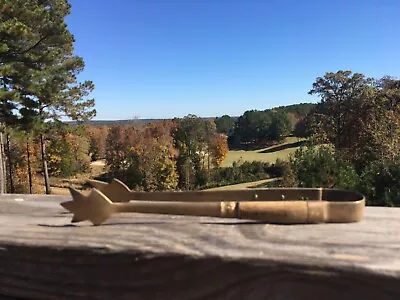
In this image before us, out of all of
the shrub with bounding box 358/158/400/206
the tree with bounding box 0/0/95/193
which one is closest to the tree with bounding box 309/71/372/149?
the tree with bounding box 0/0/95/193

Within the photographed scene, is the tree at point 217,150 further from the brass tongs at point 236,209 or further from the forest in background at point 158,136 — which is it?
the brass tongs at point 236,209

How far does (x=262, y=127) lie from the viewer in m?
75.3

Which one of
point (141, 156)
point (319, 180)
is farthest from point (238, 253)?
point (141, 156)

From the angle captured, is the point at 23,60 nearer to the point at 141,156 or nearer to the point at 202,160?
the point at 141,156

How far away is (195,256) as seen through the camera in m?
0.58

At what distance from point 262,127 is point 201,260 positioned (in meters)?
75.8

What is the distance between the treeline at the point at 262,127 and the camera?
2884 inches

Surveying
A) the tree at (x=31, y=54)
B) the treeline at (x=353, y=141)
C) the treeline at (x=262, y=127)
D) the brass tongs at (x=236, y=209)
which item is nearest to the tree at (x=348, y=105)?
the treeline at (x=353, y=141)

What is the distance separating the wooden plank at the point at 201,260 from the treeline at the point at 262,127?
71808 millimetres

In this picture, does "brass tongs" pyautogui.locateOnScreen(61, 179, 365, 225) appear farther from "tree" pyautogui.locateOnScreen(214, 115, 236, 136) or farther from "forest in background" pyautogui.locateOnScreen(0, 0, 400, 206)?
"tree" pyautogui.locateOnScreen(214, 115, 236, 136)

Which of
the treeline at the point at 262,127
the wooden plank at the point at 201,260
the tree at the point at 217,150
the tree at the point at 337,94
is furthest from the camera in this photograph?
the treeline at the point at 262,127

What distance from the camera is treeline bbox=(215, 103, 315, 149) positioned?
73.2m

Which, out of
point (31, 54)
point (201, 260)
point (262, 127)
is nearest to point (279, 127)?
point (262, 127)

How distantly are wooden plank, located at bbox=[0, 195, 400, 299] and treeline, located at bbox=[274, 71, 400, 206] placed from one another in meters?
4.42
